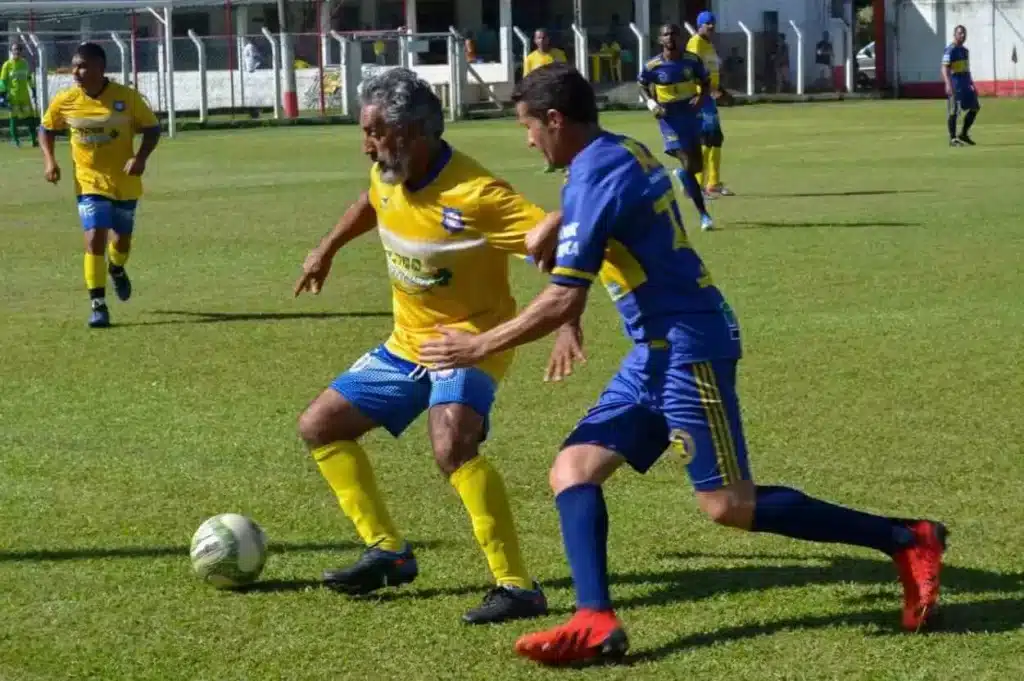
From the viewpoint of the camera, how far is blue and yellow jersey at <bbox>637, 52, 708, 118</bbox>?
19.2 metres

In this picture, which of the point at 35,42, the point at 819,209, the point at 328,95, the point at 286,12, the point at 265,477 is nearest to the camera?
the point at 265,477

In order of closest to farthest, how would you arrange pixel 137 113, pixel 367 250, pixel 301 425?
pixel 301 425
pixel 137 113
pixel 367 250

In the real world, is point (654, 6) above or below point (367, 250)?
above

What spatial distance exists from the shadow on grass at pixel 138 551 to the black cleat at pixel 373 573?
2.08 feet

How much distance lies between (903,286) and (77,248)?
8950 mm

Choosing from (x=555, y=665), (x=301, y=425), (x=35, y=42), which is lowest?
(x=555, y=665)

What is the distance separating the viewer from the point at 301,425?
641 centimetres

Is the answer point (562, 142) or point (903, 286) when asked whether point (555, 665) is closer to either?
point (562, 142)

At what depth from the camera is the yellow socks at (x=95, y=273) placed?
13531mm

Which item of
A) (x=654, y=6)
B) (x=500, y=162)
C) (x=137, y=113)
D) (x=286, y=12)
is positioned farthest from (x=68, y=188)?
(x=654, y=6)

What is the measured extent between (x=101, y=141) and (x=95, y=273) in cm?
106

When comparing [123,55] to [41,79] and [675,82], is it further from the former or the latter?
[675,82]

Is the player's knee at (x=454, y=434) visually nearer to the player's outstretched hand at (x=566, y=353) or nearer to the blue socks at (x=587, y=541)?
the player's outstretched hand at (x=566, y=353)

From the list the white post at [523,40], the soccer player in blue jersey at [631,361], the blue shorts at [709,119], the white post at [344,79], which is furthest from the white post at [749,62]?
the soccer player in blue jersey at [631,361]
